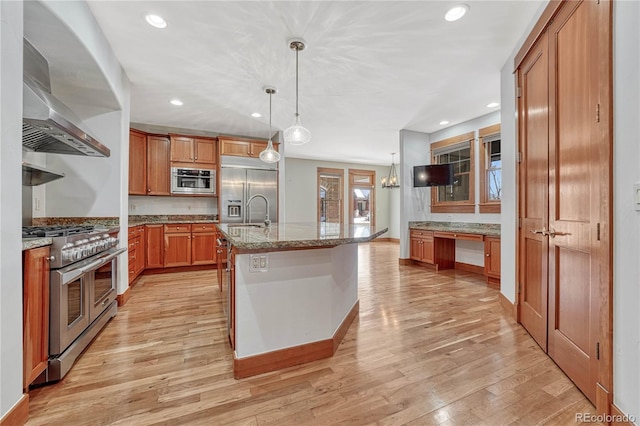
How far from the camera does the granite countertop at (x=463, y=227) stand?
4.27 meters

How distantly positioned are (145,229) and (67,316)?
3.02 metres

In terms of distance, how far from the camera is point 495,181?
454 centimetres

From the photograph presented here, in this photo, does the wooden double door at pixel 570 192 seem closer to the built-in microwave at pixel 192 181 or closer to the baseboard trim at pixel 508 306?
the baseboard trim at pixel 508 306

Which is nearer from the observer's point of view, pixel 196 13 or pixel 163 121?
pixel 196 13

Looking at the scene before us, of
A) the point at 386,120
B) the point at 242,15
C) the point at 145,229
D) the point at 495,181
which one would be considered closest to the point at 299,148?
the point at 386,120

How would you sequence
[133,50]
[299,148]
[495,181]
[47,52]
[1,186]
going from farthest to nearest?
1. [299,148]
2. [495,181]
3. [133,50]
4. [47,52]
5. [1,186]

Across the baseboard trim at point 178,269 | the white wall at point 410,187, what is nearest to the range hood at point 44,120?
the baseboard trim at point 178,269

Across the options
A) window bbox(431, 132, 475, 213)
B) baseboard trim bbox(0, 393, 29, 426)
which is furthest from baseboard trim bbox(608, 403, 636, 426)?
window bbox(431, 132, 475, 213)

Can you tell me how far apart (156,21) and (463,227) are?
16.2 feet

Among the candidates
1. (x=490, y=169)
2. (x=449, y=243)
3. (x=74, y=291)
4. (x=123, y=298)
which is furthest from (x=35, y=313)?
(x=490, y=169)

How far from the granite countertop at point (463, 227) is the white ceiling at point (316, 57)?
1.88 m

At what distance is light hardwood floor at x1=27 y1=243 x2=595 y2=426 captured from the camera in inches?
57.1

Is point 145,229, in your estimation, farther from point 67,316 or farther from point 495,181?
point 495,181

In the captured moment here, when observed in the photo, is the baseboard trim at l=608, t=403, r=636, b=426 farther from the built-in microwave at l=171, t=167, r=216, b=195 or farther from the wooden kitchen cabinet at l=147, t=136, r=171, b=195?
the wooden kitchen cabinet at l=147, t=136, r=171, b=195
